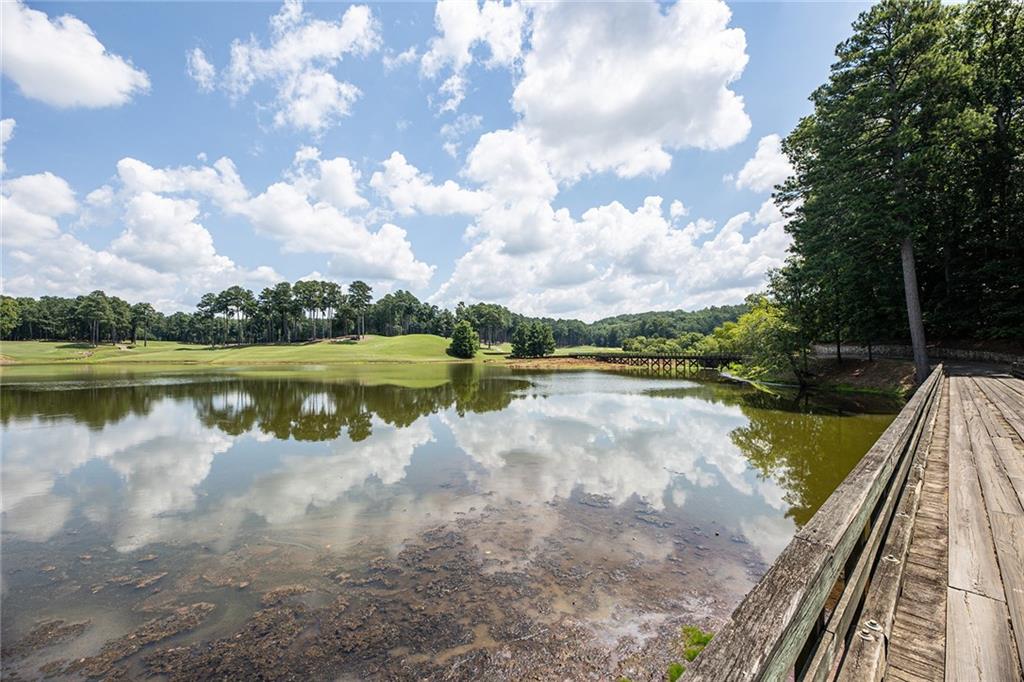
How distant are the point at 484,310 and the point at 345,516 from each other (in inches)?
4155

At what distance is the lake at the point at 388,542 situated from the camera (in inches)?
198

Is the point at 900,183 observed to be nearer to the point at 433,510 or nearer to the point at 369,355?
the point at 433,510

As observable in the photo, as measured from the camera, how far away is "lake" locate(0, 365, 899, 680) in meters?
5.04

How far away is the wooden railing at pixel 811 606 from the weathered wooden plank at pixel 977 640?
0.88 ft

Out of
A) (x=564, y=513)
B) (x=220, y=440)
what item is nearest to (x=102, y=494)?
(x=220, y=440)

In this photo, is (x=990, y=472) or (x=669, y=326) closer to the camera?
(x=990, y=472)

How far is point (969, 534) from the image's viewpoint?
3480mm

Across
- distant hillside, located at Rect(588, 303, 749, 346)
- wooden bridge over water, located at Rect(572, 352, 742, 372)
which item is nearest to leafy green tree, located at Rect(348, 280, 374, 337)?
wooden bridge over water, located at Rect(572, 352, 742, 372)

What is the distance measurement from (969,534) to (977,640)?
1.82 metres

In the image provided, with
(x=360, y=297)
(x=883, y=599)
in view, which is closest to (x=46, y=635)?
(x=883, y=599)

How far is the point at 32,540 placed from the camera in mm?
→ 7625

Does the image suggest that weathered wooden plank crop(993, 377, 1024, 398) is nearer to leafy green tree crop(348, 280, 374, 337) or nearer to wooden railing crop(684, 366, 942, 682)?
wooden railing crop(684, 366, 942, 682)

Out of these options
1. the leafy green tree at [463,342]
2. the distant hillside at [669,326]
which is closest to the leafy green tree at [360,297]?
the leafy green tree at [463,342]

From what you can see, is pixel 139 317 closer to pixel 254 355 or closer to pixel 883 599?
pixel 254 355
